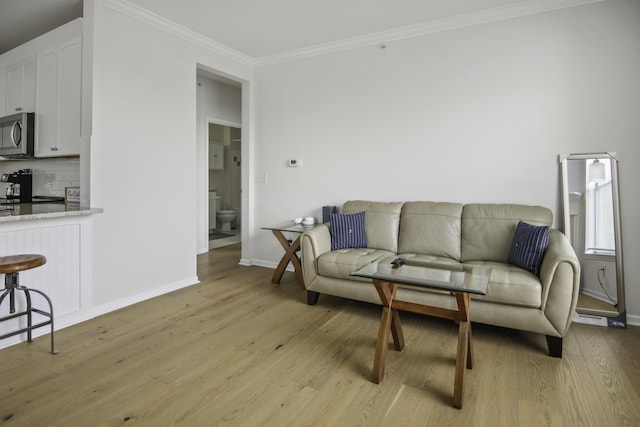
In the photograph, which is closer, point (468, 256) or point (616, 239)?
point (616, 239)

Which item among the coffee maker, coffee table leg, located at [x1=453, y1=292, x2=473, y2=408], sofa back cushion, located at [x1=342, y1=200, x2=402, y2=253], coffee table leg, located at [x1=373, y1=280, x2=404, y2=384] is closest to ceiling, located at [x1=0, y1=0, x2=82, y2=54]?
the coffee maker

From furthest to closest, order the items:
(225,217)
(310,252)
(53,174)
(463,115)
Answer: (225,217)
(53,174)
(463,115)
(310,252)

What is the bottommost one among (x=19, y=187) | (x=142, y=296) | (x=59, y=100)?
(x=142, y=296)

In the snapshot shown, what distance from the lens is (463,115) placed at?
3.42m

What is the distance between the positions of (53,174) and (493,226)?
482cm

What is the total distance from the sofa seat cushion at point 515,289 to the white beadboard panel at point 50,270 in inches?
120

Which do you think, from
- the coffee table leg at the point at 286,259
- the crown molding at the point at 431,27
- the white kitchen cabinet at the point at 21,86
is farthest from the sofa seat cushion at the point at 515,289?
the white kitchen cabinet at the point at 21,86

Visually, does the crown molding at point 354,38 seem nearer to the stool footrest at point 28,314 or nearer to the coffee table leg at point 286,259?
the coffee table leg at point 286,259

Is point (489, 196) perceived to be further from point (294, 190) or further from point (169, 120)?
point (169, 120)

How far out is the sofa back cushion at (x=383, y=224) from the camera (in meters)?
3.46

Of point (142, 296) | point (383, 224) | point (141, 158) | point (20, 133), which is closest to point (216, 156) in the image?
point (20, 133)

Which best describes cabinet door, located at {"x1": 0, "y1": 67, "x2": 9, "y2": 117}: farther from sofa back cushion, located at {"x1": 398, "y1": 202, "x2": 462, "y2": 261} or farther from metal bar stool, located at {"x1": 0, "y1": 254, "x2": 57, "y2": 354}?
sofa back cushion, located at {"x1": 398, "y1": 202, "x2": 462, "y2": 261}

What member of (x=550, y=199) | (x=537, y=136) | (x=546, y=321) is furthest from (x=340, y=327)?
(x=537, y=136)

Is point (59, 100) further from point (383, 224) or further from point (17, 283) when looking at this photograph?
point (383, 224)
